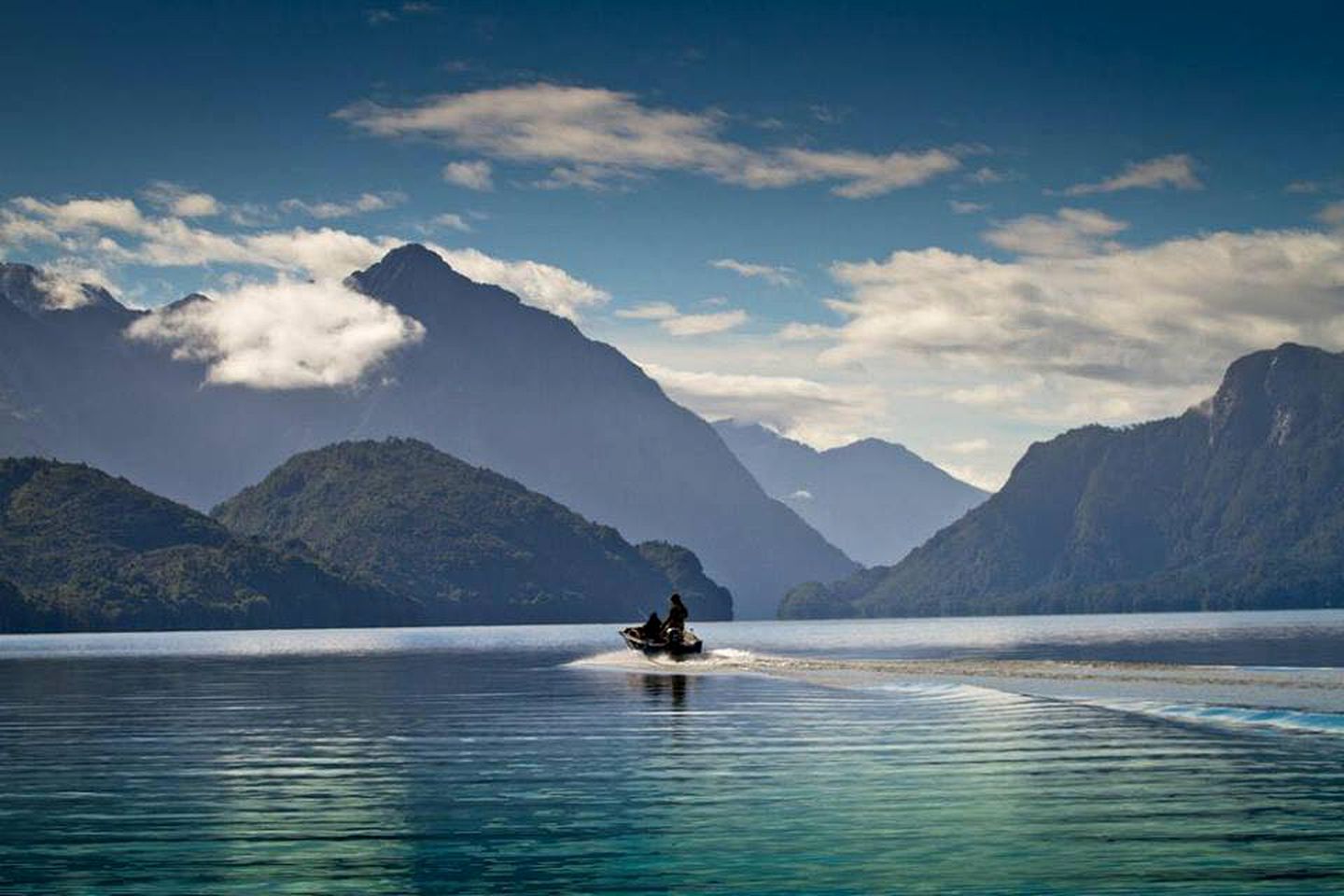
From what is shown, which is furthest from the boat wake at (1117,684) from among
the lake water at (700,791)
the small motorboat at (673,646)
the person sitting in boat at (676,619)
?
the person sitting in boat at (676,619)

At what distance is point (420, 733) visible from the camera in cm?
5178

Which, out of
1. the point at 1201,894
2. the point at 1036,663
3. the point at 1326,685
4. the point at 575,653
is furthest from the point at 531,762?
the point at 575,653

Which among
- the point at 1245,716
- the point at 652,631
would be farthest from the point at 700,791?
the point at 652,631

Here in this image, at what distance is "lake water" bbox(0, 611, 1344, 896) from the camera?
83.3 ft

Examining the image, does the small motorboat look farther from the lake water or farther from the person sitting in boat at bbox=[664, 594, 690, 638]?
the lake water

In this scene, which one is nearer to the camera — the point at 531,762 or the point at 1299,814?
the point at 1299,814

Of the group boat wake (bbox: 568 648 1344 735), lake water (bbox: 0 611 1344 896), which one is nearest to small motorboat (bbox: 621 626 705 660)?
boat wake (bbox: 568 648 1344 735)

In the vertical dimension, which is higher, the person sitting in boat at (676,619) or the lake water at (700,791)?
the person sitting in boat at (676,619)

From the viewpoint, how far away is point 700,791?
35.3m

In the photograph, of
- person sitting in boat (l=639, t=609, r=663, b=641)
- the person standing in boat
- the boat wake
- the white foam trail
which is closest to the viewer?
the white foam trail

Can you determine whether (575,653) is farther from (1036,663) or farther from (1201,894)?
(1201,894)

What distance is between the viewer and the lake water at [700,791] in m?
25.4

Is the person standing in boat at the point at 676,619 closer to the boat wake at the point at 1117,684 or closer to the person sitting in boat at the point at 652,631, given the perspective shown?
the person sitting in boat at the point at 652,631

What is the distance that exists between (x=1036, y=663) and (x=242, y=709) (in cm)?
4417
